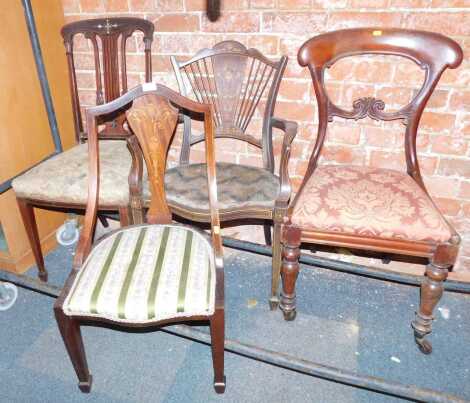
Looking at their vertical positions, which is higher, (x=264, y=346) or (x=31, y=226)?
(x=31, y=226)

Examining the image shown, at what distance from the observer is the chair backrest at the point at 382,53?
66.4 inches

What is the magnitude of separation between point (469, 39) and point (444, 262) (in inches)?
35.0

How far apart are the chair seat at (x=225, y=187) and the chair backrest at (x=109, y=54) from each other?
18.1 inches

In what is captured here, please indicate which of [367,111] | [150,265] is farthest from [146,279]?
[367,111]

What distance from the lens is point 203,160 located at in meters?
2.32

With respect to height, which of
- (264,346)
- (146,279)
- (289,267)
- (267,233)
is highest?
(146,279)

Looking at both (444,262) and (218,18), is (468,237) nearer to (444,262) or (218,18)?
(444,262)

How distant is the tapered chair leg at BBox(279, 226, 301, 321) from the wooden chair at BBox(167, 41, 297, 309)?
0.09 metres

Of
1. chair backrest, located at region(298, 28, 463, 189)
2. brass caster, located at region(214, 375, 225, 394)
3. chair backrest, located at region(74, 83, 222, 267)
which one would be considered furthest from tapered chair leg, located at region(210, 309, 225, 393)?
chair backrest, located at region(298, 28, 463, 189)

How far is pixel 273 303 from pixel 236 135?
32.3 inches

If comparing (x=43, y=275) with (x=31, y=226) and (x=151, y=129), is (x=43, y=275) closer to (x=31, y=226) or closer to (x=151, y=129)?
(x=31, y=226)

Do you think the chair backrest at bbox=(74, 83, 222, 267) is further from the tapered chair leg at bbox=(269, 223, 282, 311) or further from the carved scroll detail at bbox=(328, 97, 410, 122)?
the carved scroll detail at bbox=(328, 97, 410, 122)

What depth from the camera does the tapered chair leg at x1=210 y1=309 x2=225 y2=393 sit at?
139 centimetres

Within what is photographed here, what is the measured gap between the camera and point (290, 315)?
1.91m
